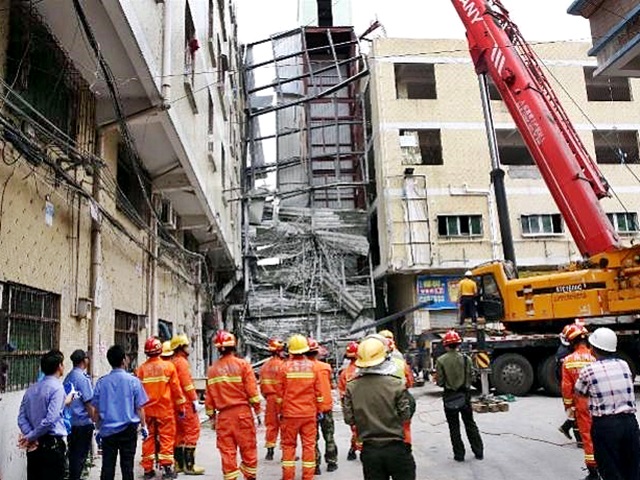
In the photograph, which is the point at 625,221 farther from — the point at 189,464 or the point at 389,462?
the point at 389,462

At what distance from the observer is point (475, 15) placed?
43.7 ft

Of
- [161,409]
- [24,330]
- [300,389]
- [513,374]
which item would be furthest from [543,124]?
[24,330]

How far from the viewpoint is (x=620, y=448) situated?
190 inches

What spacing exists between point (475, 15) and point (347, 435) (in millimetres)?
9340

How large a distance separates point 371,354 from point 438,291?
18.9m

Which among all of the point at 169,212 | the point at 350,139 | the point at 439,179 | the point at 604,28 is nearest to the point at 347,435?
the point at 169,212

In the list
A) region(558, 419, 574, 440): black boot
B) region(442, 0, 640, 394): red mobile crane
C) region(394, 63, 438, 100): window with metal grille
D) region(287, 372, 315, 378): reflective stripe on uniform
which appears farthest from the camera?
region(394, 63, 438, 100): window with metal grille

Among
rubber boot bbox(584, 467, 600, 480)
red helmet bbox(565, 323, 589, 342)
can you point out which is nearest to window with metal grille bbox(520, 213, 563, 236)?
red helmet bbox(565, 323, 589, 342)

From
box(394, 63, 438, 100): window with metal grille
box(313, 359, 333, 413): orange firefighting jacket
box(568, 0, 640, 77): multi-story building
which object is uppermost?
box(394, 63, 438, 100): window with metal grille

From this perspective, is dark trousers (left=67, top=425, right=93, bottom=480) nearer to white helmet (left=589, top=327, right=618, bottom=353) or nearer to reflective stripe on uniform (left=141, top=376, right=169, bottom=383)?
reflective stripe on uniform (left=141, top=376, right=169, bottom=383)

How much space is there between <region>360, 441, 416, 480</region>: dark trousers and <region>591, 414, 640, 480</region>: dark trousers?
5.72 ft

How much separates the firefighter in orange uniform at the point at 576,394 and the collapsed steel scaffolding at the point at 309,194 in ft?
51.3

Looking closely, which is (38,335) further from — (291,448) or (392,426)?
(392,426)

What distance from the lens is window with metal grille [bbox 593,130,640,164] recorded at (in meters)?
24.7
